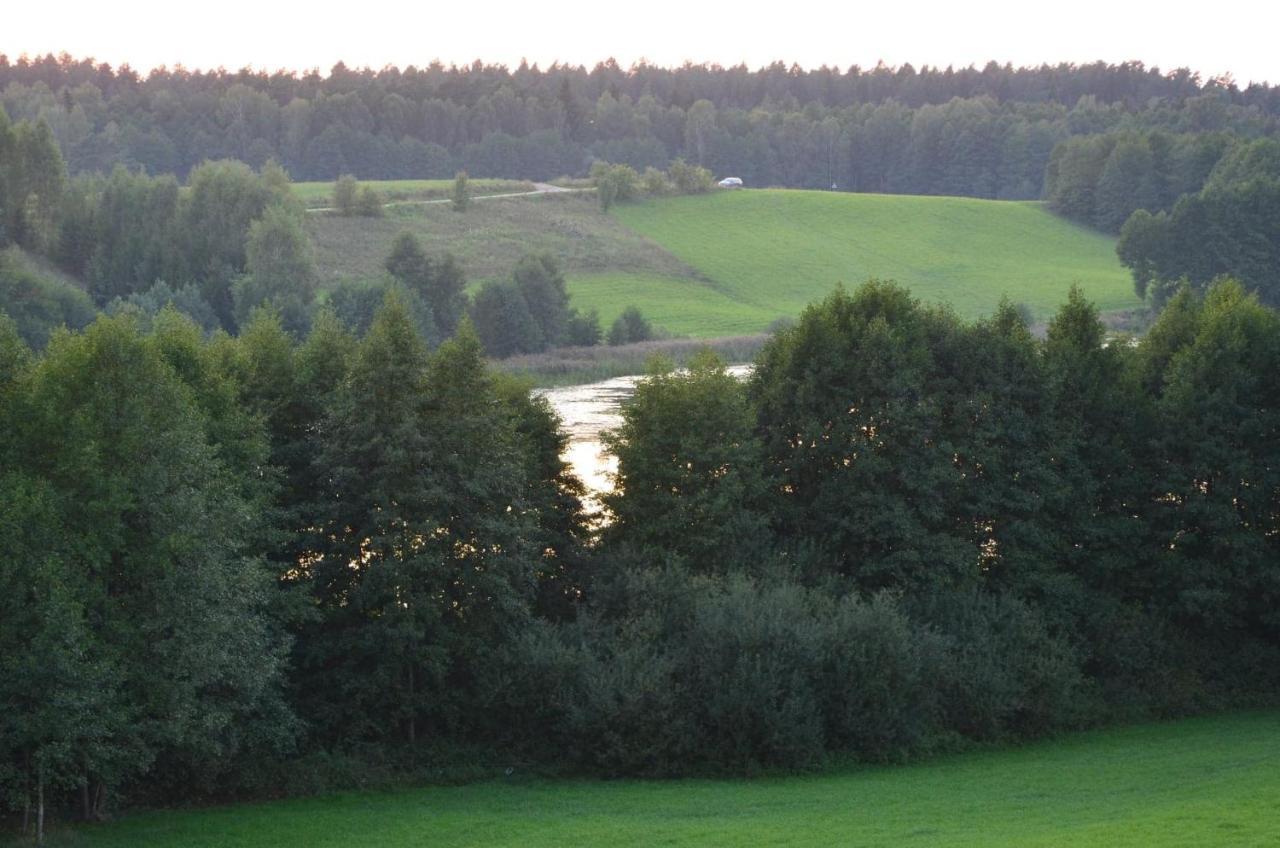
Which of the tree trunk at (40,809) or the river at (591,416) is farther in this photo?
the river at (591,416)

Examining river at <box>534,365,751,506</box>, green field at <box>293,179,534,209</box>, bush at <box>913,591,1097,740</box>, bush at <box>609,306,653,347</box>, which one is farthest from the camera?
green field at <box>293,179,534,209</box>

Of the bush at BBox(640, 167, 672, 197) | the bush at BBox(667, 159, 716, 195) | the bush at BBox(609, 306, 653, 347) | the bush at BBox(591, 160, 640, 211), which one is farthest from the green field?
the bush at BBox(609, 306, 653, 347)

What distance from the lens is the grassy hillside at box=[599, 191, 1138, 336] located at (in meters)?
127

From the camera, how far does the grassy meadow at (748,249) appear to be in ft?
415

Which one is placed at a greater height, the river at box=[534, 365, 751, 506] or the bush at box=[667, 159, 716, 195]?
the bush at box=[667, 159, 716, 195]

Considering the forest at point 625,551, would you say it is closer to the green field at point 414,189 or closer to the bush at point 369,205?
the bush at point 369,205

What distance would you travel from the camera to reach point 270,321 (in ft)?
130

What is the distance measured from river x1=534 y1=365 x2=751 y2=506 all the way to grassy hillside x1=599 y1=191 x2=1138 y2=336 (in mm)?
25796

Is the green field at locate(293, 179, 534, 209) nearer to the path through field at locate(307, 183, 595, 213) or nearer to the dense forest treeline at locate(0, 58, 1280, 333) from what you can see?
the path through field at locate(307, 183, 595, 213)

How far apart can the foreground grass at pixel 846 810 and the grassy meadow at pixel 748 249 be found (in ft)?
258

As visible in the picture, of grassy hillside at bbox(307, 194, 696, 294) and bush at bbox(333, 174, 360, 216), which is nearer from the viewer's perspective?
grassy hillside at bbox(307, 194, 696, 294)

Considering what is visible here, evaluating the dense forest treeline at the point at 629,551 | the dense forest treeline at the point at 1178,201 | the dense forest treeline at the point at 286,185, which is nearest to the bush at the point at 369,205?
the dense forest treeline at the point at 286,185

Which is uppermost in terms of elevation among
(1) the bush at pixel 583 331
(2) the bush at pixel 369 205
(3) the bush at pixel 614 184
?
(3) the bush at pixel 614 184

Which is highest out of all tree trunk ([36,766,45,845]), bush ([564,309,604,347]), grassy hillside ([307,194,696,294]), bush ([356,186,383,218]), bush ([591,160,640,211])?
bush ([591,160,640,211])
